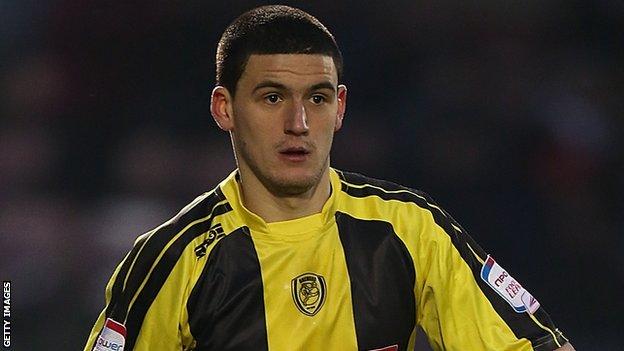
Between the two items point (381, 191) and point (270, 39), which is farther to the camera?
point (381, 191)

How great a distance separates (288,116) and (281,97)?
0.20 feet

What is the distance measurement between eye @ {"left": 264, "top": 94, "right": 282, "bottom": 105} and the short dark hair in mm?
100

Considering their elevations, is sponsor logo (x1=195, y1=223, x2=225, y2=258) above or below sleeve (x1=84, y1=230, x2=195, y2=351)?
above

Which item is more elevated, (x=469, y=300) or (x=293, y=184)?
(x=293, y=184)

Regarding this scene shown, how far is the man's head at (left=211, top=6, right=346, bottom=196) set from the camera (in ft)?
7.48

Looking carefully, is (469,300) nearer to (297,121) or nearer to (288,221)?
(288,221)

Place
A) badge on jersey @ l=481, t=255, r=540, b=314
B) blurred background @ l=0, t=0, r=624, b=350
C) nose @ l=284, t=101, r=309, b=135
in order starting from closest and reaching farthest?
1. nose @ l=284, t=101, r=309, b=135
2. badge on jersey @ l=481, t=255, r=540, b=314
3. blurred background @ l=0, t=0, r=624, b=350

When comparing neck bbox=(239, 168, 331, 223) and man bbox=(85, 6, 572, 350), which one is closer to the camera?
man bbox=(85, 6, 572, 350)

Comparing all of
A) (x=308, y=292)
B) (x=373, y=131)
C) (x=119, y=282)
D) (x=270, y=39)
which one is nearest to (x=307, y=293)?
(x=308, y=292)

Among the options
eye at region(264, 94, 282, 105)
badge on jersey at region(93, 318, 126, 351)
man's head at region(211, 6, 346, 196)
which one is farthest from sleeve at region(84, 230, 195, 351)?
eye at region(264, 94, 282, 105)

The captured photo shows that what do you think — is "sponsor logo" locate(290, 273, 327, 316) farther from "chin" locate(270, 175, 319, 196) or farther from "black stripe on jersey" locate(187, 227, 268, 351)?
"chin" locate(270, 175, 319, 196)

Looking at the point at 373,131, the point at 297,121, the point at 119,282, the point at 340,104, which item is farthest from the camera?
the point at 373,131

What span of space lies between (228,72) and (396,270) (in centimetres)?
61

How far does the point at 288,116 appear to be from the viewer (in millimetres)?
2266
